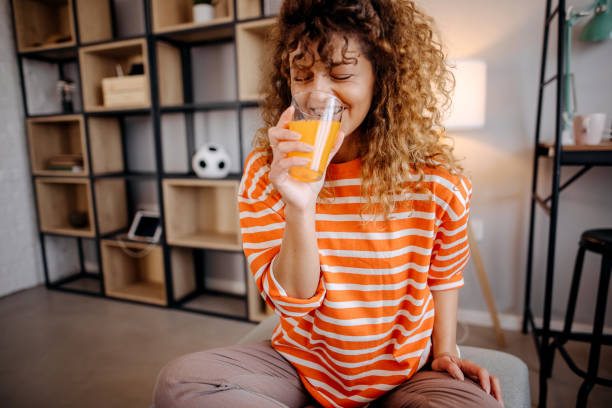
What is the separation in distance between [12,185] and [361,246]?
2778 mm

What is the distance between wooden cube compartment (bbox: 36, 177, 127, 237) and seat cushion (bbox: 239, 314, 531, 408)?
71.8 inches

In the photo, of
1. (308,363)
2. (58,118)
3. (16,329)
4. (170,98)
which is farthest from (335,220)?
(58,118)

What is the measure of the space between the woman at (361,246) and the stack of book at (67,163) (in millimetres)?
2159

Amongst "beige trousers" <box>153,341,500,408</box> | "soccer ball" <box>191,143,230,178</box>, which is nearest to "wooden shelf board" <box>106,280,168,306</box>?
"soccer ball" <box>191,143,230,178</box>

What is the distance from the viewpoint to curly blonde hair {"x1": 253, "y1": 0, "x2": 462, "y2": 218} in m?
0.74

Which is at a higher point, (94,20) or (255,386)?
(94,20)

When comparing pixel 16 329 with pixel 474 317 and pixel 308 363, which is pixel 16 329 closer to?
pixel 308 363

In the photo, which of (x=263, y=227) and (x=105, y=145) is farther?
(x=105, y=145)

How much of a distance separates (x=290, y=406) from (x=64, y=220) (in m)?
2.71

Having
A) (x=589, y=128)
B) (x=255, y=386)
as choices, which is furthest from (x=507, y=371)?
(x=589, y=128)

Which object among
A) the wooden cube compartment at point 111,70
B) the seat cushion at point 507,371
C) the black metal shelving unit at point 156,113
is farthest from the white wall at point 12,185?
the seat cushion at point 507,371

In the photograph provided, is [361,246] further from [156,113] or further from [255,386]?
[156,113]

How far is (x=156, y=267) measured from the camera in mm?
2773

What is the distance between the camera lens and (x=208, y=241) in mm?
2271
